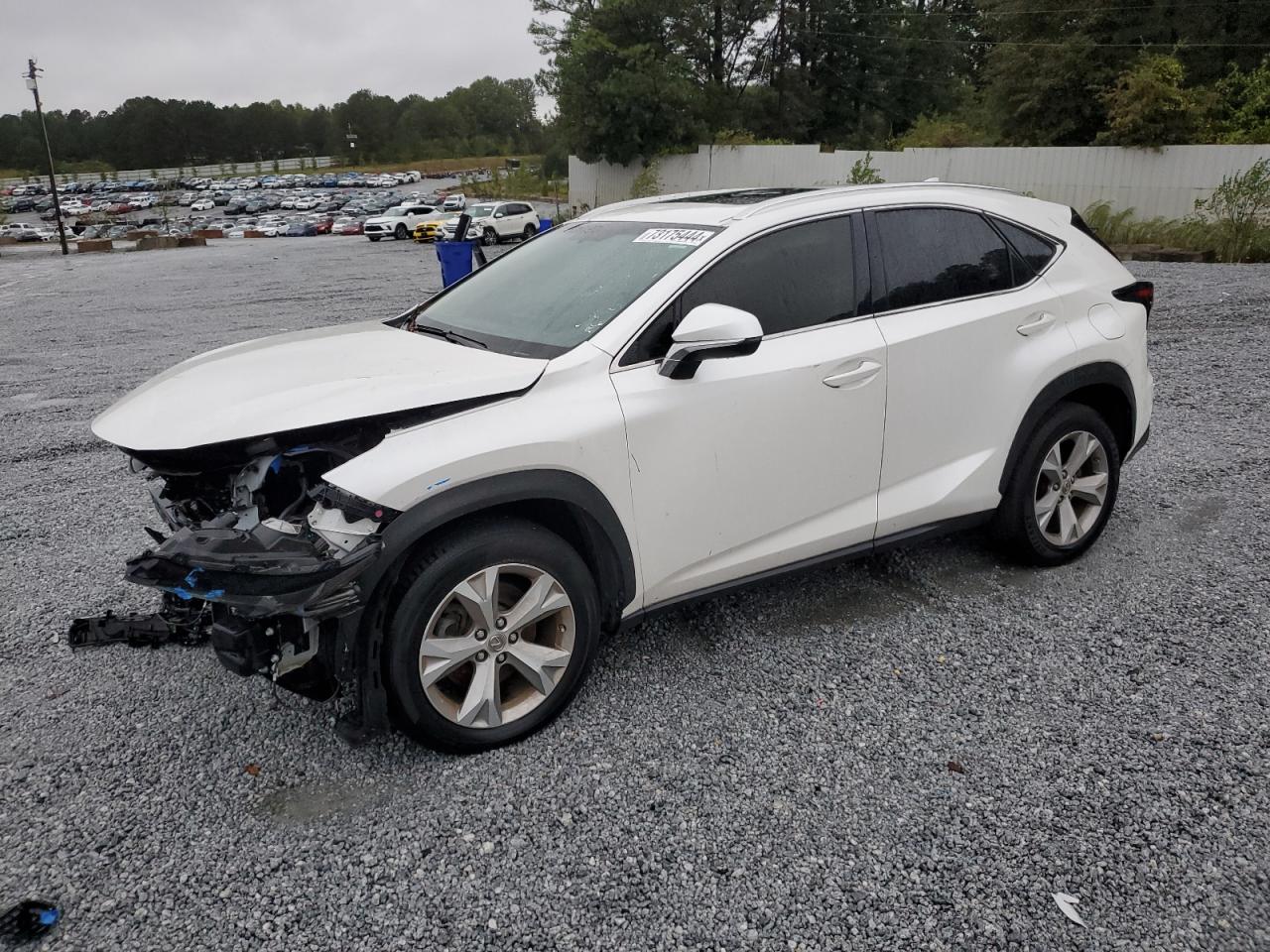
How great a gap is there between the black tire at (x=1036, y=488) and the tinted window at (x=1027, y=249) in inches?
23.7

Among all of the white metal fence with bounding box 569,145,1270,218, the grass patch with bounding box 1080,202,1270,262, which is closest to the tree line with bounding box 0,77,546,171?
the white metal fence with bounding box 569,145,1270,218

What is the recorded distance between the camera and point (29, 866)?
2506mm

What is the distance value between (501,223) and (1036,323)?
2981cm

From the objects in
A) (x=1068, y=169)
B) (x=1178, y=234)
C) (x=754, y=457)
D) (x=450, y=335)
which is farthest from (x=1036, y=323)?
(x=1068, y=169)

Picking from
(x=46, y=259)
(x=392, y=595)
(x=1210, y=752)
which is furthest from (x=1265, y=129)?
(x=46, y=259)

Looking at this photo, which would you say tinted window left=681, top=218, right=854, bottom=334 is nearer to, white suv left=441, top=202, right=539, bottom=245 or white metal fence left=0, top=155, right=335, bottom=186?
white suv left=441, top=202, right=539, bottom=245

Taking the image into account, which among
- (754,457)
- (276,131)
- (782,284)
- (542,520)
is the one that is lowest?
(542,520)

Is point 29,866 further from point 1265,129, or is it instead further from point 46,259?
point 46,259

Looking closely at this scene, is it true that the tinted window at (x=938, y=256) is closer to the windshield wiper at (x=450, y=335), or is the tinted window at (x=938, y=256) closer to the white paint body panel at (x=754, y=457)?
the white paint body panel at (x=754, y=457)

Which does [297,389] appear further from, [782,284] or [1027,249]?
[1027,249]

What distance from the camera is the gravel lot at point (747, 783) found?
232 cm

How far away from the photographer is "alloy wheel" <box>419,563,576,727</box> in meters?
2.76

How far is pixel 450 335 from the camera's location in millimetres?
3545

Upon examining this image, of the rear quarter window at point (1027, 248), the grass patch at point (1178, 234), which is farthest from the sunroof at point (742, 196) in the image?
the grass patch at point (1178, 234)
